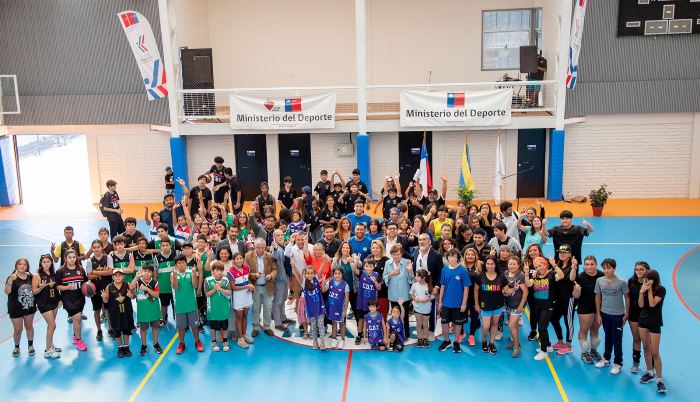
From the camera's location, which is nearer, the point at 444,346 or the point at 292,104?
the point at 444,346

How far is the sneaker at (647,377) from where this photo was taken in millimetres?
8352

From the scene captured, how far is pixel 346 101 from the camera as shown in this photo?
22.2 meters

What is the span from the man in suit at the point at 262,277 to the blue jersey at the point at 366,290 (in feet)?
4.66

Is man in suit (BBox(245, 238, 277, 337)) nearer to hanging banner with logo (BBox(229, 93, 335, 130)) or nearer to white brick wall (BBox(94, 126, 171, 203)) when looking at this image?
hanging banner with logo (BBox(229, 93, 335, 130))

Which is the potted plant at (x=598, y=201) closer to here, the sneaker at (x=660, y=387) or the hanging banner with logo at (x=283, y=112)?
the hanging banner with logo at (x=283, y=112)

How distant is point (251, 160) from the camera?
2080 centimetres

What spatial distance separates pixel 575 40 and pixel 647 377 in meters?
10.6

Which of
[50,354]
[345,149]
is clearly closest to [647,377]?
[50,354]

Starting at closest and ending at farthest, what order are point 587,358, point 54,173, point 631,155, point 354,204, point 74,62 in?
point 587,358, point 354,204, point 631,155, point 74,62, point 54,173

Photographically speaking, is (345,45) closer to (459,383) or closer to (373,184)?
(373,184)

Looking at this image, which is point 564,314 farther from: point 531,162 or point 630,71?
point 630,71

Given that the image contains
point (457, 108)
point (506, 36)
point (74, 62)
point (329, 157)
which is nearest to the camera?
point (457, 108)

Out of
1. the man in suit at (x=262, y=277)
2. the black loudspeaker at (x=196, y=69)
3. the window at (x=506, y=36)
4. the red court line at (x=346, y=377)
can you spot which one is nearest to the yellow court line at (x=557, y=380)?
the red court line at (x=346, y=377)

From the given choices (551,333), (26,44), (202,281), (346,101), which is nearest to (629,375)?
(551,333)
